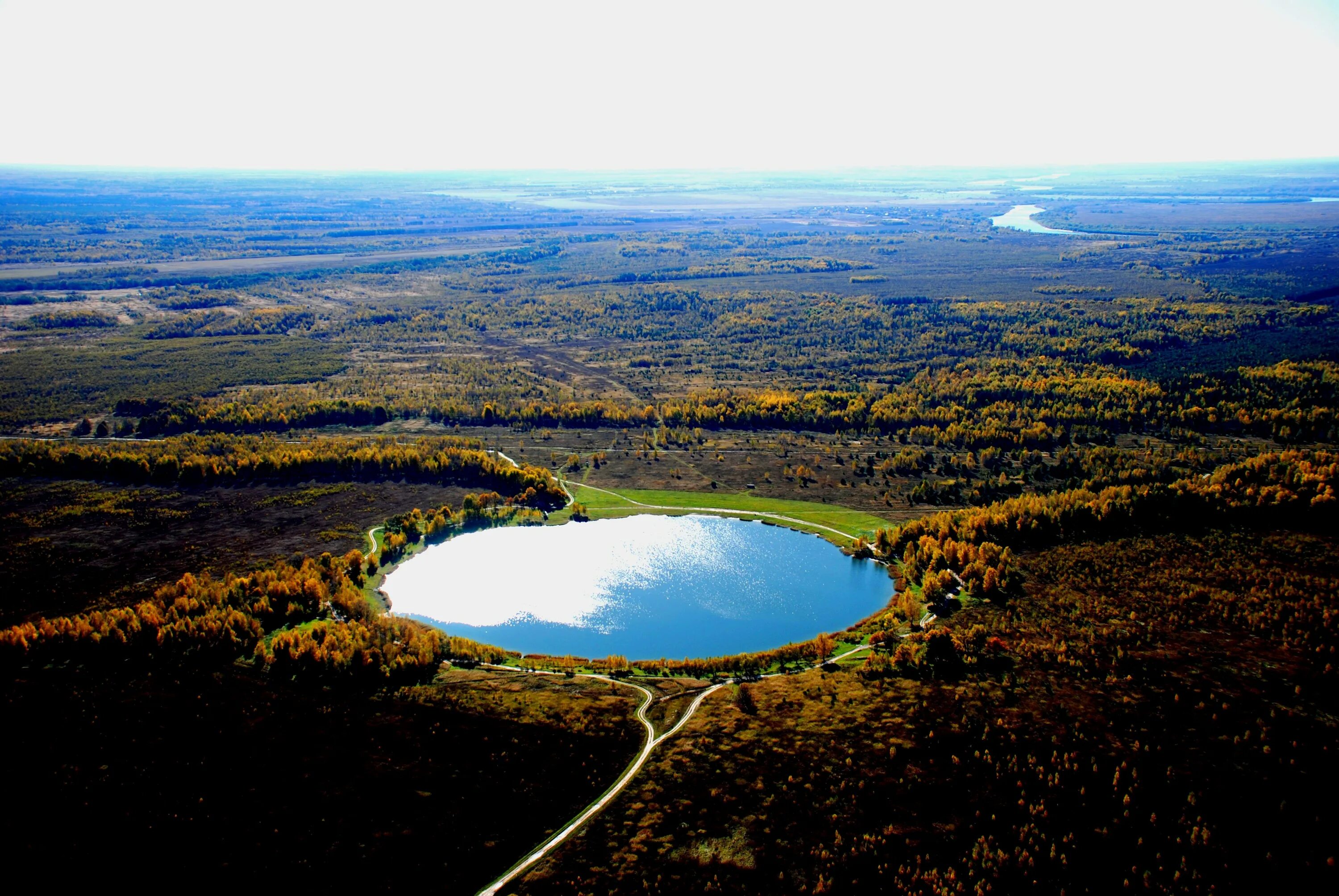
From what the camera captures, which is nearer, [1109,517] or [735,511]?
[1109,517]

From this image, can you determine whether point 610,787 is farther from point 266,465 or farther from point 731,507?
point 266,465

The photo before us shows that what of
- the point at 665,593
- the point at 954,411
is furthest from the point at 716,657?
the point at 954,411

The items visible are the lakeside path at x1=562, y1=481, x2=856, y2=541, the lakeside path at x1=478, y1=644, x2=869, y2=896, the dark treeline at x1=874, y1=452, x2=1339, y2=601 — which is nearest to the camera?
the lakeside path at x1=478, y1=644, x2=869, y2=896

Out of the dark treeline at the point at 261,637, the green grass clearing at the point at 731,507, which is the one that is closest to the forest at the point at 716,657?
the dark treeline at the point at 261,637

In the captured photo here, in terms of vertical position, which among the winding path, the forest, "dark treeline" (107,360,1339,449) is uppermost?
"dark treeline" (107,360,1339,449)

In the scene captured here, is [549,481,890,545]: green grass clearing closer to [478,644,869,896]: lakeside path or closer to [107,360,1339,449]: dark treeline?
[478,644,869,896]: lakeside path

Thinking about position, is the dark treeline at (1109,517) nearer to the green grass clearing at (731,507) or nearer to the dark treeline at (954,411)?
the green grass clearing at (731,507)

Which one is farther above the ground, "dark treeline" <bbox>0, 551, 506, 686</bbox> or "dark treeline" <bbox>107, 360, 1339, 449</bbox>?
"dark treeline" <bbox>107, 360, 1339, 449</bbox>

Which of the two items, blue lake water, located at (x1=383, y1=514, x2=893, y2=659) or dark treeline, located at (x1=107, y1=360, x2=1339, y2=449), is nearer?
blue lake water, located at (x1=383, y1=514, x2=893, y2=659)

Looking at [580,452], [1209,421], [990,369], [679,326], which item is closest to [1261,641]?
[1209,421]

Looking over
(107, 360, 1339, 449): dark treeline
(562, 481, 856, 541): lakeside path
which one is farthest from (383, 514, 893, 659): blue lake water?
(107, 360, 1339, 449): dark treeline
